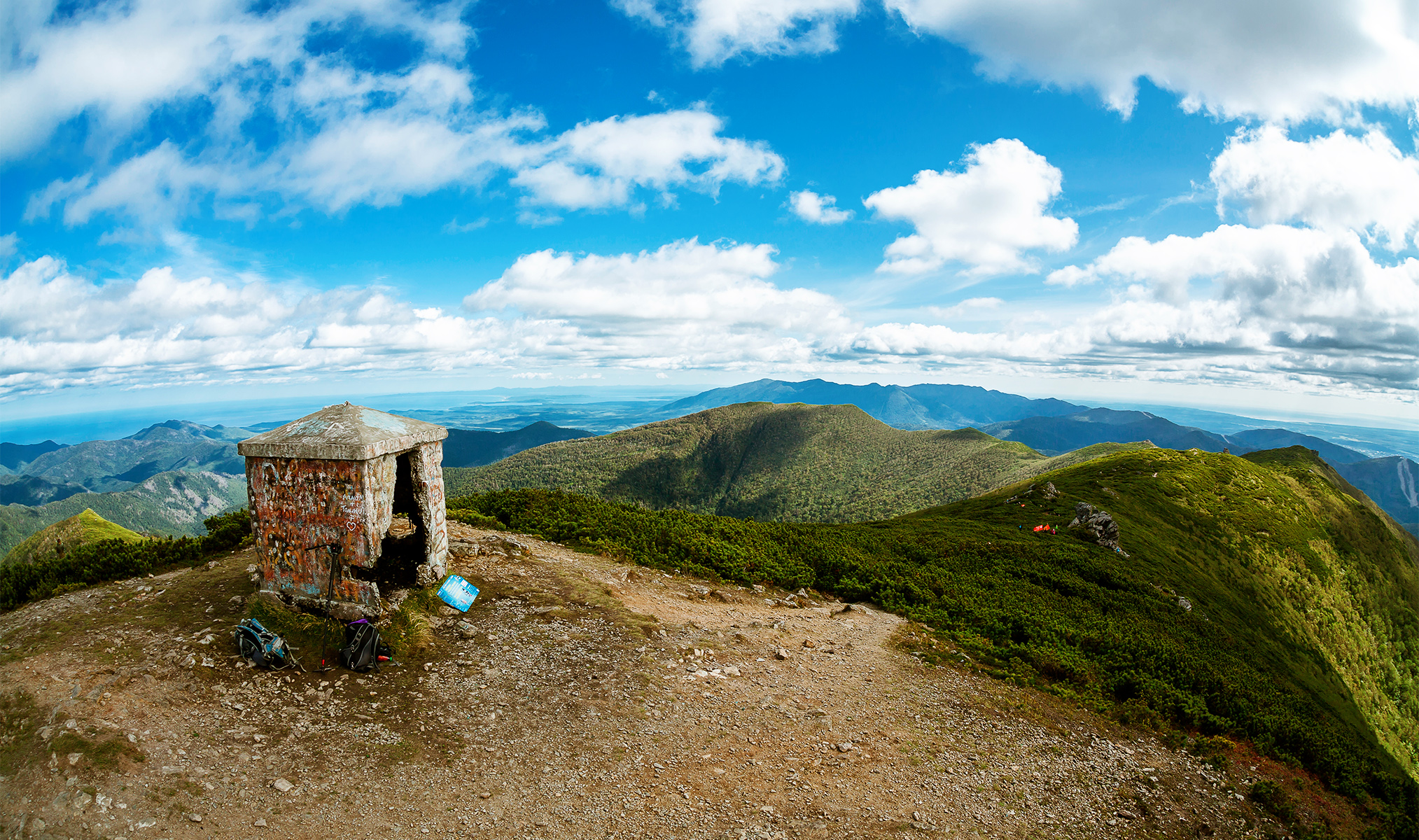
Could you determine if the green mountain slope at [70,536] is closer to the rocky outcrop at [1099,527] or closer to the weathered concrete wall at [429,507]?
the weathered concrete wall at [429,507]

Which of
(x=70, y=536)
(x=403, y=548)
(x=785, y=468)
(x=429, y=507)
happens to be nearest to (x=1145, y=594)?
(x=429, y=507)

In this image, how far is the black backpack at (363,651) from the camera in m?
9.82

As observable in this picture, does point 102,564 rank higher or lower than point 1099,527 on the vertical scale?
higher

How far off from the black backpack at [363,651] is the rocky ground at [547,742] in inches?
8.6

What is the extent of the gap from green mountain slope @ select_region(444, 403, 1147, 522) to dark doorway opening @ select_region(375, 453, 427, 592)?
107m

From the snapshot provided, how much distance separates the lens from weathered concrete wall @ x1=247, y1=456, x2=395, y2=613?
10.9 meters

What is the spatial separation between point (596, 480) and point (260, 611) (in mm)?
147956

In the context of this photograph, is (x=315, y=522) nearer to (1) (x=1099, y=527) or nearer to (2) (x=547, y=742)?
(2) (x=547, y=742)

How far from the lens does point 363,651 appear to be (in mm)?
9859

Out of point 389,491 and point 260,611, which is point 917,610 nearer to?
point 389,491

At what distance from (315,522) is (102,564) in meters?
6.50

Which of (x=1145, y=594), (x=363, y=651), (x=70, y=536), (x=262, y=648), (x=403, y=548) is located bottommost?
(x=1145, y=594)

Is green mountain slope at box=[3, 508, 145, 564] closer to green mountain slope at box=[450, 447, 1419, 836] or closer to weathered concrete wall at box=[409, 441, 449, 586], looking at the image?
green mountain slope at box=[450, 447, 1419, 836]

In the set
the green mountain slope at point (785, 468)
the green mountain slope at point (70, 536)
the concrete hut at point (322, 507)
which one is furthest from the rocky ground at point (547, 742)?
the green mountain slope at point (785, 468)
